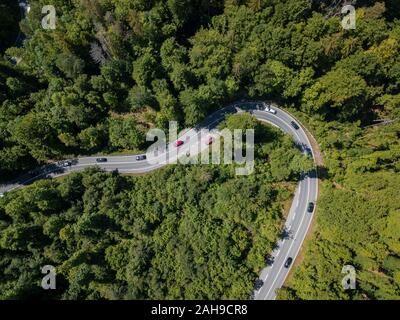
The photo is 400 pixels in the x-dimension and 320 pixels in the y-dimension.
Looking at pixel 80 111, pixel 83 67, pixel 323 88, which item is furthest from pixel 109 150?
pixel 323 88

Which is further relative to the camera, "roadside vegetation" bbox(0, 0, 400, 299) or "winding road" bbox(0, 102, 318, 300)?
"roadside vegetation" bbox(0, 0, 400, 299)

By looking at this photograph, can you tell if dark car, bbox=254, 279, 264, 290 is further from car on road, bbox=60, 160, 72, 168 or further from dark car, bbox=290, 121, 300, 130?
car on road, bbox=60, 160, 72, 168

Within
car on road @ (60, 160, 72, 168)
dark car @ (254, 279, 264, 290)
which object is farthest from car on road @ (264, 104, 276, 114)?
car on road @ (60, 160, 72, 168)

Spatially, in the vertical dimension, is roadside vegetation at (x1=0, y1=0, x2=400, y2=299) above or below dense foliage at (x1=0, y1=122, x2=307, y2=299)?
above

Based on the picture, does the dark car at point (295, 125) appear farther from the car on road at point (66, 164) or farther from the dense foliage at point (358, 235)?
the car on road at point (66, 164)

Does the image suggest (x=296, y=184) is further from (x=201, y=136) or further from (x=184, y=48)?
(x=184, y=48)

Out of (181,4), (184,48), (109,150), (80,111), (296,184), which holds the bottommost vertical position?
(296,184)

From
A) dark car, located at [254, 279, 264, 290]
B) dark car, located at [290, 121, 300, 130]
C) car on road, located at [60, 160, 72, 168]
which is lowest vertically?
dark car, located at [254, 279, 264, 290]

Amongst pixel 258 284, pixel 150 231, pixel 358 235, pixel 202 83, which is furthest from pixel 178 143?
pixel 358 235
